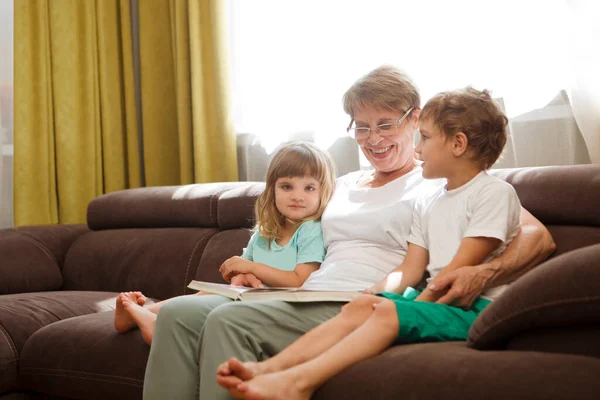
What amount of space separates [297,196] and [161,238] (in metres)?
1.01

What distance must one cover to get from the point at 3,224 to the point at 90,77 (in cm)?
89

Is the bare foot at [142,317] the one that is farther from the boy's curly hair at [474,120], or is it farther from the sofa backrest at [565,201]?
the sofa backrest at [565,201]

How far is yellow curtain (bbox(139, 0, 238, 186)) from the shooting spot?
3.69m

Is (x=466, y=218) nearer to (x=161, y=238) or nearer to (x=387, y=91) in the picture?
(x=387, y=91)

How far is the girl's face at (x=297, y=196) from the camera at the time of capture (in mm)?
2303

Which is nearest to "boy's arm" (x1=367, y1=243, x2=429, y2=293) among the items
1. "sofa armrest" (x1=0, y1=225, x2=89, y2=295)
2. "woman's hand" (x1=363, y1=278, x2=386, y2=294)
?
"woman's hand" (x1=363, y1=278, x2=386, y2=294)

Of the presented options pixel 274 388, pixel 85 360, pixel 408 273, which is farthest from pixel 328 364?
pixel 85 360

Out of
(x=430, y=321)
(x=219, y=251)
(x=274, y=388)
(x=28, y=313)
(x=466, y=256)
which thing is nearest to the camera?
(x=274, y=388)

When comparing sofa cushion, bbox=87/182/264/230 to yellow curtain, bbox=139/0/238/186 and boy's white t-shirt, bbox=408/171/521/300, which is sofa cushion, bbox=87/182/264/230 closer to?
yellow curtain, bbox=139/0/238/186

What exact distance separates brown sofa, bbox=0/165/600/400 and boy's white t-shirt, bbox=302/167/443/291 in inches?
12.8

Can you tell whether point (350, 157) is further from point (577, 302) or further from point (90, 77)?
point (577, 302)

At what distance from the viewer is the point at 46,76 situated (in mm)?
3959

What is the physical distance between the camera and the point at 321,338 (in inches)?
66.4

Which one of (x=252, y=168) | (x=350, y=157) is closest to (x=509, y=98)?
(x=350, y=157)
